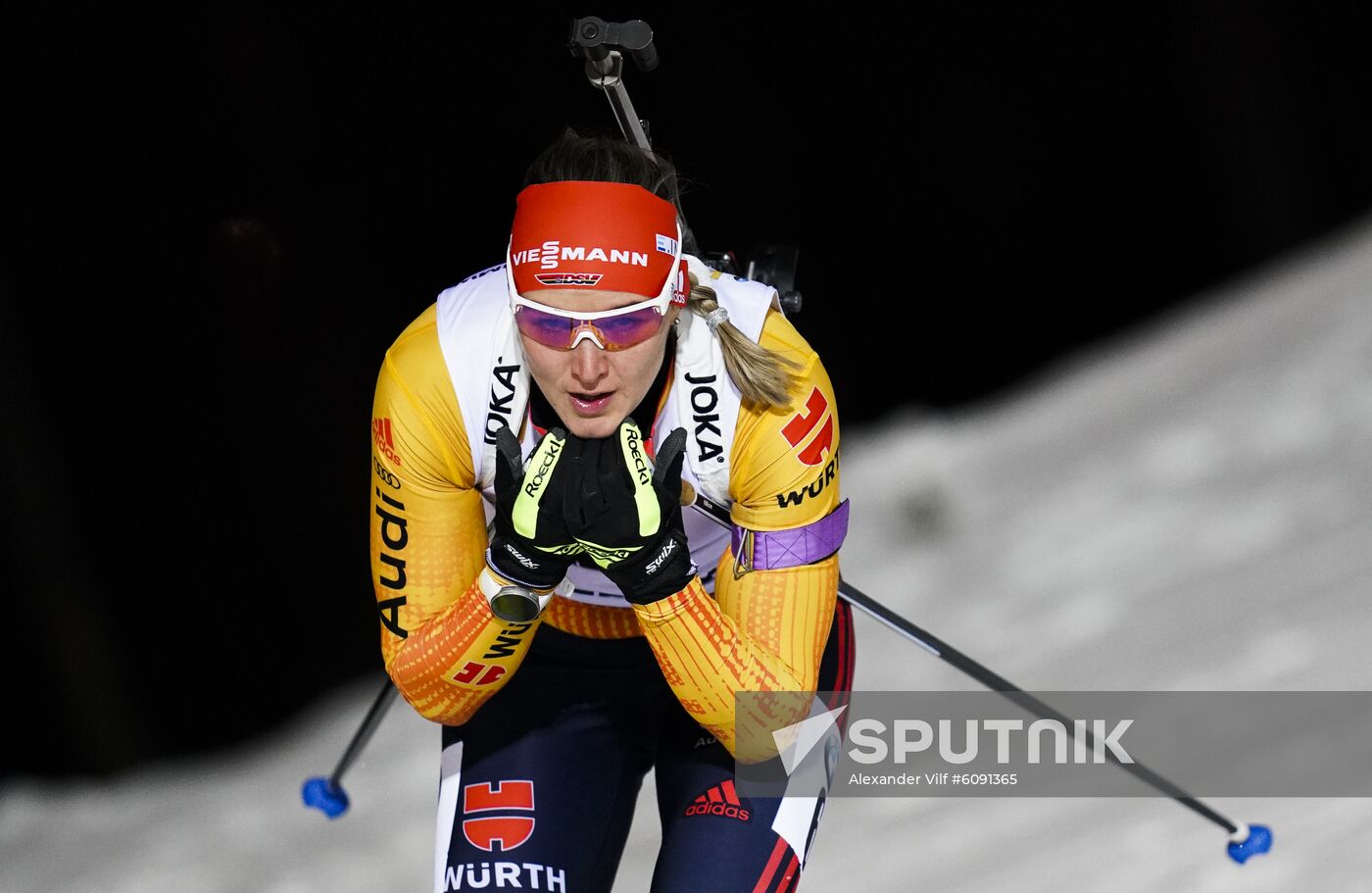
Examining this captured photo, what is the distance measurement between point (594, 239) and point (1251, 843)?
2.22 meters

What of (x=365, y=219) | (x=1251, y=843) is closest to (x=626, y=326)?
(x=1251, y=843)

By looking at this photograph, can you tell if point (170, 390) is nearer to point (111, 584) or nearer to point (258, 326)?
A: point (258, 326)

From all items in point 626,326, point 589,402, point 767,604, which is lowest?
point 767,604

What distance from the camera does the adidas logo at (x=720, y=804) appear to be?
2635mm

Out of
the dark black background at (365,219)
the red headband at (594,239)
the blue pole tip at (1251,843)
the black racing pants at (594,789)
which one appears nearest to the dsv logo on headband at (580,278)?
the red headband at (594,239)

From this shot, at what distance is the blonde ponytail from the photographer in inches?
94.9

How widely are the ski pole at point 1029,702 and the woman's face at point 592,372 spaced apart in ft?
3.24

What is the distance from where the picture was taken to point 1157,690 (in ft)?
15.0

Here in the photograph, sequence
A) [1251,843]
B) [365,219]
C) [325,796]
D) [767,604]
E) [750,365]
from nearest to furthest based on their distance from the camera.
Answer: [750,365], [767,604], [1251,843], [325,796], [365,219]

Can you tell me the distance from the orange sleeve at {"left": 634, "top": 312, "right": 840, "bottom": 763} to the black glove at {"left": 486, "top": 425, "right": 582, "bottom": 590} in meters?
0.21

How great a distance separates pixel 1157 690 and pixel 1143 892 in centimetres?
96

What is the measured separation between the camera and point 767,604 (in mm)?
2512

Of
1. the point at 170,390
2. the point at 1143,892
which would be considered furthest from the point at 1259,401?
the point at 170,390

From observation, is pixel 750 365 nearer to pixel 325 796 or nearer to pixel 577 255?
pixel 577 255
